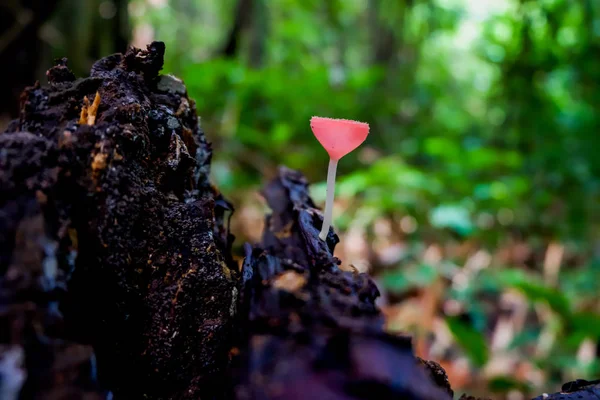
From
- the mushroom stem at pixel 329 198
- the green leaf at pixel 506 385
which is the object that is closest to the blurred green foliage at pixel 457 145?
the green leaf at pixel 506 385

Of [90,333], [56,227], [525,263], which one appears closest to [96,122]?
[56,227]

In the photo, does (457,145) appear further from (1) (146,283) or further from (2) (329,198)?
(1) (146,283)

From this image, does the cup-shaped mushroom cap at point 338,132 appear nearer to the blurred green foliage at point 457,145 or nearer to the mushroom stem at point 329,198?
the mushroom stem at point 329,198

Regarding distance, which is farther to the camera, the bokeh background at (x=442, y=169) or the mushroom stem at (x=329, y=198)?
the bokeh background at (x=442, y=169)

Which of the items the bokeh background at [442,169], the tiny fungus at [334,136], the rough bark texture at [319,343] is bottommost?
the rough bark texture at [319,343]

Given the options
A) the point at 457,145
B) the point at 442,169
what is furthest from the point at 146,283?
the point at 442,169

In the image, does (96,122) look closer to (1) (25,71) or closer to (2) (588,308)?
(1) (25,71)
